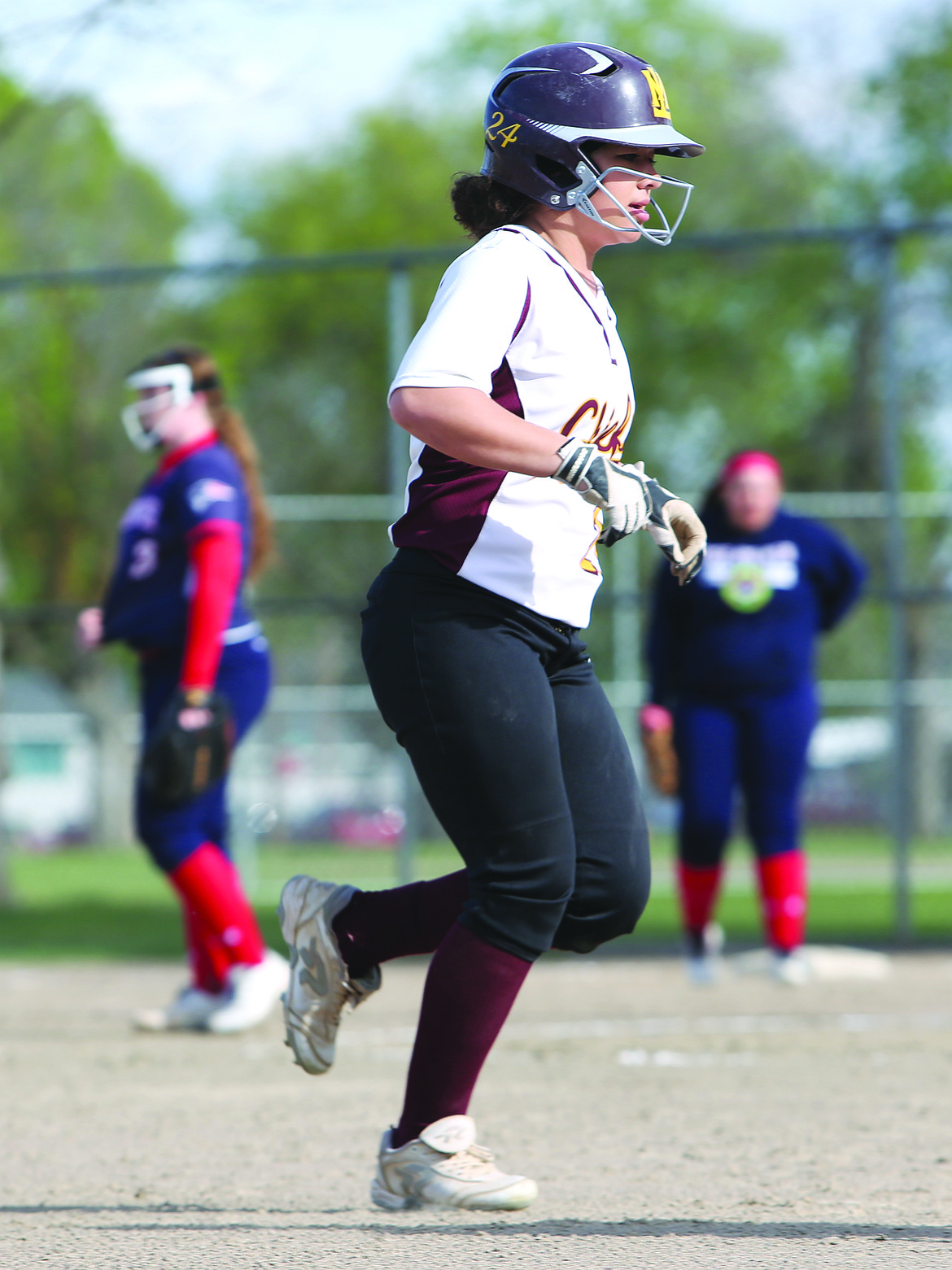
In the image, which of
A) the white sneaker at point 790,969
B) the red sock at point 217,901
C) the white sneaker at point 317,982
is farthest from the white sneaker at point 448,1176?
the white sneaker at point 790,969

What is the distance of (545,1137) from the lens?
3637 mm

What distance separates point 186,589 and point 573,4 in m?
31.5

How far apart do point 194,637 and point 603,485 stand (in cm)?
275

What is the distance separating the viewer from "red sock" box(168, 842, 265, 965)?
17.1ft

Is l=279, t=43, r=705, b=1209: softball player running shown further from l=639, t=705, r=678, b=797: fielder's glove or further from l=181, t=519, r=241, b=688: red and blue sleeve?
l=639, t=705, r=678, b=797: fielder's glove

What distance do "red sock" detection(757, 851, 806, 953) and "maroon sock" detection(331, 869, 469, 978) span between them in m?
3.50

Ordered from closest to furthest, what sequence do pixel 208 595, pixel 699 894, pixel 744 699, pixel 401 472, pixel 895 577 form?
pixel 208 595 < pixel 744 699 < pixel 699 894 < pixel 895 577 < pixel 401 472

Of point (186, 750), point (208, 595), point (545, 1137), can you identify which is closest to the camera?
point (545, 1137)

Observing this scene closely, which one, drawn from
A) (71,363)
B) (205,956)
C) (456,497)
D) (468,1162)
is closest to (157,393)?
(205,956)

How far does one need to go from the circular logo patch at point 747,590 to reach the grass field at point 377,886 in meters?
2.26

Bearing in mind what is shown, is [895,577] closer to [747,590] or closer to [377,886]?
[747,590]

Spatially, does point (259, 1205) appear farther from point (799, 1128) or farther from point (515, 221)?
point (515, 221)

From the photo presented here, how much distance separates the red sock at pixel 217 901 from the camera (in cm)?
521

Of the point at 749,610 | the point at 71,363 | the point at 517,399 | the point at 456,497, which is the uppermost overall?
the point at 71,363
